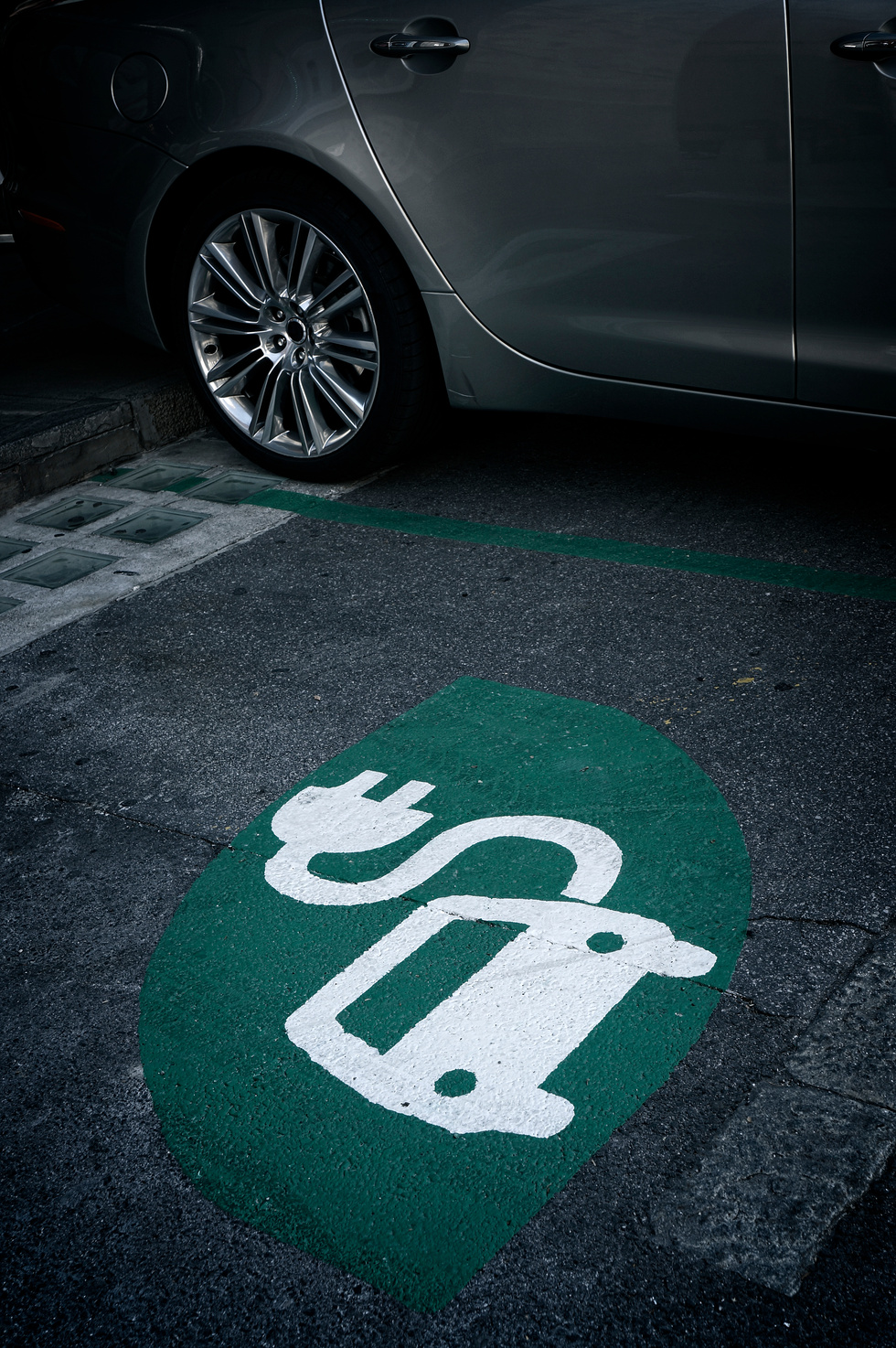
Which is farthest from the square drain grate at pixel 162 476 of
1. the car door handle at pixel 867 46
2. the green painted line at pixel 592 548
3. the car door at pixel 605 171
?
the car door handle at pixel 867 46

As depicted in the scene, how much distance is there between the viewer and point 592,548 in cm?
379

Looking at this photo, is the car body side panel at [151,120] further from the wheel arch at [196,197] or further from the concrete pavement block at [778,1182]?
the concrete pavement block at [778,1182]

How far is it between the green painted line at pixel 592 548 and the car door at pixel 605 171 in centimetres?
53

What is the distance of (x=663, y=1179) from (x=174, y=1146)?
76 cm

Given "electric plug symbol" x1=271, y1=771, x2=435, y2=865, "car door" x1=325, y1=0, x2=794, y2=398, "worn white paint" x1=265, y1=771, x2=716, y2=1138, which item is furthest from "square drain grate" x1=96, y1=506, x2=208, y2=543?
"worn white paint" x1=265, y1=771, x2=716, y2=1138

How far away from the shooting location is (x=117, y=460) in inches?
192

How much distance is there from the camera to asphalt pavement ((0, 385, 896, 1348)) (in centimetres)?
168

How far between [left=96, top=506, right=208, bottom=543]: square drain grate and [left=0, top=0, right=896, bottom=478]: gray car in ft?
1.17

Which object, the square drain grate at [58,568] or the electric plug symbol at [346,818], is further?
the square drain grate at [58,568]

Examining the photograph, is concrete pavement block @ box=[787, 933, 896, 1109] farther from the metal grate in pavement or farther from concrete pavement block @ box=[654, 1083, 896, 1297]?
the metal grate in pavement

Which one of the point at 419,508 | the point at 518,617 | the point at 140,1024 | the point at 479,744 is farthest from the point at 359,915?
the point at 419,508

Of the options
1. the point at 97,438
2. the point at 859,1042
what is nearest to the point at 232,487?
the point at 97,438

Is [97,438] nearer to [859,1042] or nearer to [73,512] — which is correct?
[73,512]

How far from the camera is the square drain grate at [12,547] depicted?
13.5 ft
